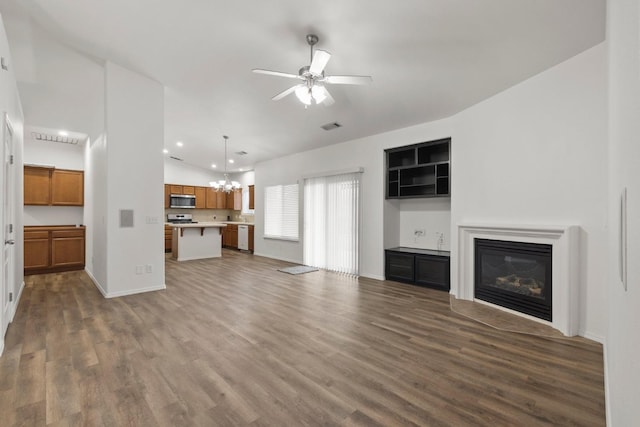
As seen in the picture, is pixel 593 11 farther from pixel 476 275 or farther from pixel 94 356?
Answer: pixel 94 356

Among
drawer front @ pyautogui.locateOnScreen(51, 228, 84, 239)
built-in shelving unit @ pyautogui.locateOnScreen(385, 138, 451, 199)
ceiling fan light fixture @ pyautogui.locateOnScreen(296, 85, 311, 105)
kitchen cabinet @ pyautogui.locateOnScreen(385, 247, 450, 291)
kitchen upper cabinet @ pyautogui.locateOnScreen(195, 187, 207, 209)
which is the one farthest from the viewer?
kitchen upper cabinet @ pyautogui.locateOnScreen(195, 187, 207, 209)

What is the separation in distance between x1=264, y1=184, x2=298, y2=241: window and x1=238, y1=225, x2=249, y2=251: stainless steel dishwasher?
1273mm

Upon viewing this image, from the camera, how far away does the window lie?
7.89m

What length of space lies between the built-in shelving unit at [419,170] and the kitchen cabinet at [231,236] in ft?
21.1

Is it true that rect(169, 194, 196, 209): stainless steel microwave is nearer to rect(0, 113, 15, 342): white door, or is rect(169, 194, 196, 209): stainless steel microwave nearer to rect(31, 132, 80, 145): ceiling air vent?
rect(31, 132, 80, 145): ceiling air vent

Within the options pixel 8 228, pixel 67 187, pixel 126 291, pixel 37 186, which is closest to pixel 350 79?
pixel 8 228

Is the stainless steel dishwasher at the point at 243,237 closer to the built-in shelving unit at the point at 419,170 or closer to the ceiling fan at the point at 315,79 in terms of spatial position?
the built-in shelving unit at the point at 419,170

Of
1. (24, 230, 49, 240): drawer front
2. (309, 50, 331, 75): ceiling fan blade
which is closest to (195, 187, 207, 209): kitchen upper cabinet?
(24, 230, 49, 240): drawer front

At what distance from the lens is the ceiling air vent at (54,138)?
248 inches

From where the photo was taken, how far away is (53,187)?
654 centimetres

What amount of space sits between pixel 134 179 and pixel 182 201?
18.9 feet

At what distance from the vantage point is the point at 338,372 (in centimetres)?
246

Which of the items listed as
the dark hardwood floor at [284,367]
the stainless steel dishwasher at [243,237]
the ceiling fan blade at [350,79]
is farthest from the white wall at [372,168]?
the stainless steel dishwasher at [243,237]

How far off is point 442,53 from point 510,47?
67cm
